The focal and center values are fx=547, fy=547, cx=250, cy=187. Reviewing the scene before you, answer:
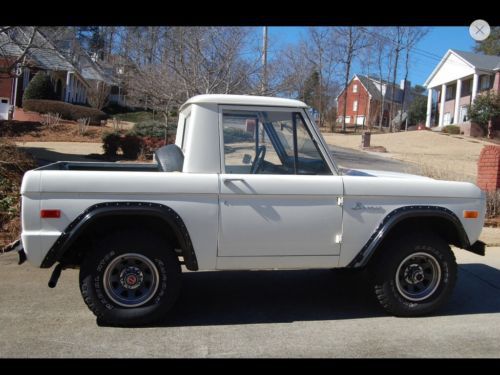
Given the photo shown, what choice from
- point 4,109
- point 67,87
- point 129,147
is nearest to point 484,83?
point 67,87

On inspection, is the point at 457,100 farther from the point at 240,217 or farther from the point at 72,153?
the point at 240,217

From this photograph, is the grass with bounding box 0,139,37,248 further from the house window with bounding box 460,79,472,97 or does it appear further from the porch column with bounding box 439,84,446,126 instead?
the porch column with bounding box 439,84,446,126

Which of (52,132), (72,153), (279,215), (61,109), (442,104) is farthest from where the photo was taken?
(442,104)

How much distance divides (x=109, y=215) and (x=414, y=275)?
109 inches

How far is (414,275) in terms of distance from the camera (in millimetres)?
5023

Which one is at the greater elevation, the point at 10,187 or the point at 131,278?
the point at 10,187

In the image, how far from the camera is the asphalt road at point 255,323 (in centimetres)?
416

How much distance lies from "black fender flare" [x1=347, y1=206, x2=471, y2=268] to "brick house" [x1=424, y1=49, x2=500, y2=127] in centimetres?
4183

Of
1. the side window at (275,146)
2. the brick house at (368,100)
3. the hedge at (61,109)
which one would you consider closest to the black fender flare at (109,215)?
the side window at (275,146)

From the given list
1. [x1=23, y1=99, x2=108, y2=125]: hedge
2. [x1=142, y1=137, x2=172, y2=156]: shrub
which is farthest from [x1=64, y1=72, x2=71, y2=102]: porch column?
[x1=142, y1=137, x2=172, y2=156]: shrub

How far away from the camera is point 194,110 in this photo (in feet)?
15.8

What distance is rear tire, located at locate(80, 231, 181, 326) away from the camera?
446cm
